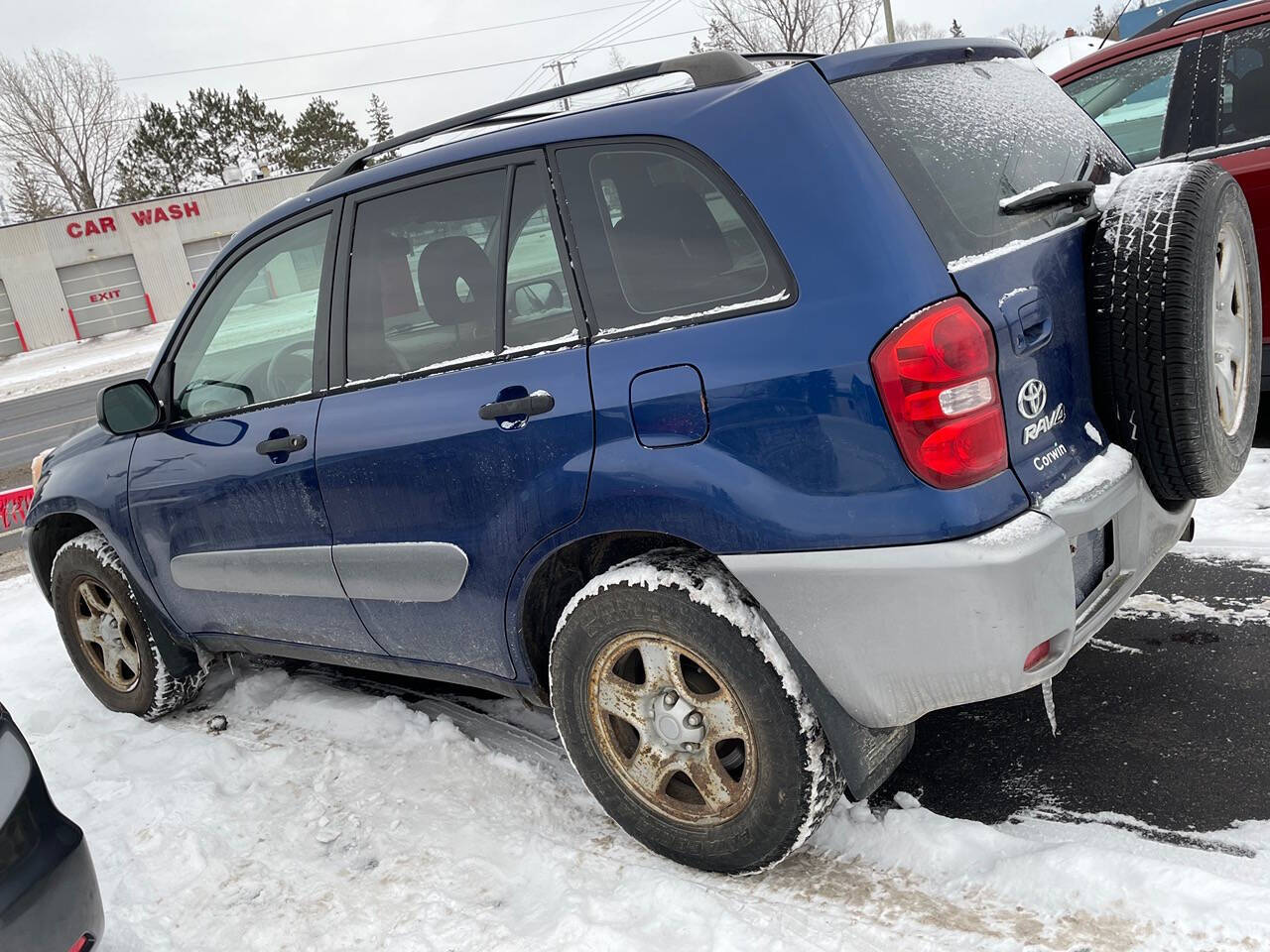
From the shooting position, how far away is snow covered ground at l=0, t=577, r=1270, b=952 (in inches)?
90.0

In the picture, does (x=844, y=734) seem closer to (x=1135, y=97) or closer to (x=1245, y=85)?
(x=1245, y=85)

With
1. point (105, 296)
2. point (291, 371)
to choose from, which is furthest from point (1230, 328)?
point (105, 296)

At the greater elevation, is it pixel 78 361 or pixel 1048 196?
pixel 1048 196

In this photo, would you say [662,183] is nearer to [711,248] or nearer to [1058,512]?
[711,248]

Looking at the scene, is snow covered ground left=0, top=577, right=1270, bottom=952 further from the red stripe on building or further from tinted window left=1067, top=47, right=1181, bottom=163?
the red stripe on building

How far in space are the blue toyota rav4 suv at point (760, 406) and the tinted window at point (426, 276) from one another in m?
0.01

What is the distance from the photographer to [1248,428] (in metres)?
2.75

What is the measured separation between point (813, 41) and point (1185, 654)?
148ft

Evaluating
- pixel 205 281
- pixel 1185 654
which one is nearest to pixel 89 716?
pixel 205 281

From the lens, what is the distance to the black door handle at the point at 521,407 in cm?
254

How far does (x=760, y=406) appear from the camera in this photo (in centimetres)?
221

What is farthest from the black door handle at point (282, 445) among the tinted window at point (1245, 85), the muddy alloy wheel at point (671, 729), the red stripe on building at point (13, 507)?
the red stripe on building at point (13, 507)

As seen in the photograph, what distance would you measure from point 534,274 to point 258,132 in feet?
Answer: 198

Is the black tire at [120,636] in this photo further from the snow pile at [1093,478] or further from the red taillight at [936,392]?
the snow pile at [1093,478]
